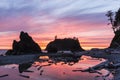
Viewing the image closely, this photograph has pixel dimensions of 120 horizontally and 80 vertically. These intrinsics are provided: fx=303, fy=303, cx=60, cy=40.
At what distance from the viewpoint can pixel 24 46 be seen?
107562mm

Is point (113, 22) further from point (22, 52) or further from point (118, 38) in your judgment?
point (22, 52)

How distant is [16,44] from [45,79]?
6767 cm

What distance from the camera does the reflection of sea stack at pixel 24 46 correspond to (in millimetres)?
105644

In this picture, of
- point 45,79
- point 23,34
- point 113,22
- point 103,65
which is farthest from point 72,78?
point 113,22

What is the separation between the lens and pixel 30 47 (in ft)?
362

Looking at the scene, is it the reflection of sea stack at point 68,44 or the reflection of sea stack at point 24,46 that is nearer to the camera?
the reflection of sea stack at point 24,46

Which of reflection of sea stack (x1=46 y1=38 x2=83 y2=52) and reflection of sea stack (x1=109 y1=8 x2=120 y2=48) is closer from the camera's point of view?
reflection of sea stack (x1=109 y1=8 x2=120 y2=48)

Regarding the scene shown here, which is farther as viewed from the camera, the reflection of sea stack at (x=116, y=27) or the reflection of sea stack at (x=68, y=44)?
the reflection of sea stack at (x=68, y=44)

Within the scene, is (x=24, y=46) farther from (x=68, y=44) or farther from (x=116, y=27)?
(x=68, y=44)

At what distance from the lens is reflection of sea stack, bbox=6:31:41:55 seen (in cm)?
10564

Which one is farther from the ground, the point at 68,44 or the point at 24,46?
the point at 24,46

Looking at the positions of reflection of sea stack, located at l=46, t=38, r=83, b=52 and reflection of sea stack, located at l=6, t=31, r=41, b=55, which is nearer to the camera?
reflection of sea stack, located at l=6, t=31, r=41, b=55

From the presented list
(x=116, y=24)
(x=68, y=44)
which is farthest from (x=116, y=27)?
(x=68, y=44)

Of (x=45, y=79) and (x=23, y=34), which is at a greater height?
(x=23, y=34)
